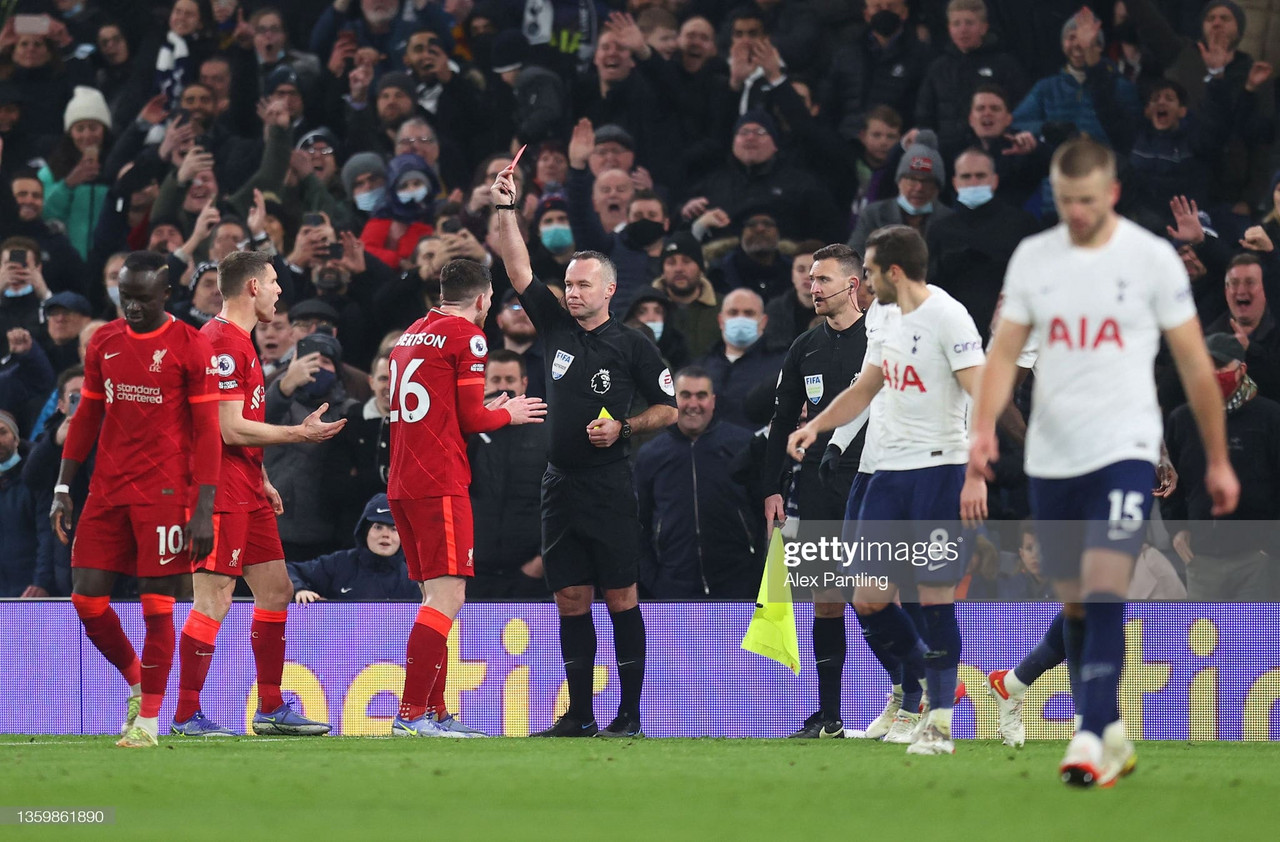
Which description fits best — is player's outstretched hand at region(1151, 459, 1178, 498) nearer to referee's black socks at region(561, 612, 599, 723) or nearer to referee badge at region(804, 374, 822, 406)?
referee badge at region(804, 374, 822, 406)

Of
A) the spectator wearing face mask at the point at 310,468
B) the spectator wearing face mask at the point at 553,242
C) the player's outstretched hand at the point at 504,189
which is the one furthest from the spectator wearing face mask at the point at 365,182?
the player's outstretched hand at the point at 504,189

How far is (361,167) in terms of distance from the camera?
1457cm

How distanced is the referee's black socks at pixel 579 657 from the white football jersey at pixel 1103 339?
3930 millimetres

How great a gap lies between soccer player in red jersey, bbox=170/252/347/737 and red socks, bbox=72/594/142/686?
259 millimetres

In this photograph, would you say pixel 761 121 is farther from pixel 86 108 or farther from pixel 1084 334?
pixel 1084 334

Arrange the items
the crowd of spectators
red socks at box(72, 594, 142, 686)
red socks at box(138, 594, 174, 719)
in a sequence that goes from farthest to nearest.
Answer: the crowd of spectators < red socks at box(72, 594, 142, 686) < red socks at box(138, 594, 174, 719)

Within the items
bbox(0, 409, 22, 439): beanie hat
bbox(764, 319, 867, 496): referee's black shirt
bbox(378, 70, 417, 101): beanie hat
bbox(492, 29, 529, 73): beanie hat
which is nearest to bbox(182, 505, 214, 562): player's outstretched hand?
bbox(764, 319, 867, 496): referee's black shirt

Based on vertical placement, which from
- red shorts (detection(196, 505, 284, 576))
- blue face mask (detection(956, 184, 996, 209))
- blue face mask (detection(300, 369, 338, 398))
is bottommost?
red shorts (detection(196, 505, 284, 576))

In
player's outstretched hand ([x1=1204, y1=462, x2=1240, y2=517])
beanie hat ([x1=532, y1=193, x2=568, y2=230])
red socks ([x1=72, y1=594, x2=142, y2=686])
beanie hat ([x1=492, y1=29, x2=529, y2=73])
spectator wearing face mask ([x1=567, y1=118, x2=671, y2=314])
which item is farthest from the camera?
beanie hat ([x1=492, y1=29, x2=529, y2=73])

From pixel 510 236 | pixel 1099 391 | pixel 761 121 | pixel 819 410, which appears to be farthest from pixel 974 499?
pixel 761 121

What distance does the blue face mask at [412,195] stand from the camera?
46.1ft

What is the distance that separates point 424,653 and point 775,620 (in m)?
2.24

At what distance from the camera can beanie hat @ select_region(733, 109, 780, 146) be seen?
535 inches

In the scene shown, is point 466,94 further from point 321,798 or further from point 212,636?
point 321,798
